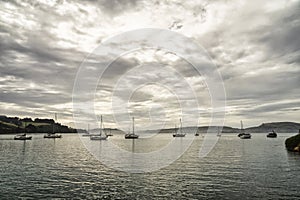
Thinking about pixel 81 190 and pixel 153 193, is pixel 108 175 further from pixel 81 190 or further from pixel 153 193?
pixel 153 193

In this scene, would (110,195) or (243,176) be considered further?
(243,176)

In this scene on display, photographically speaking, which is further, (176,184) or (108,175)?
(108,175)

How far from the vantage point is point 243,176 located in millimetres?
47281

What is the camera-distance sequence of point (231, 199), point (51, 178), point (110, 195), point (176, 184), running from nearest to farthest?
point (231, 199), point (110, 195), point (176, 184), point (51, 178)

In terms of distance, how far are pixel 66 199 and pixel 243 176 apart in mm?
30765

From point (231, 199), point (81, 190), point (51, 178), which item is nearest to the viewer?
point (231, 199)

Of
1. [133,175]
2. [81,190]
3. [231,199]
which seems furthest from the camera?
[133,175]

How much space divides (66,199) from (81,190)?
16.3 ft

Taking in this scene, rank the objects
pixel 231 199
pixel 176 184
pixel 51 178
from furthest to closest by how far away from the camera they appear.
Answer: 1. pixel 51 178
2. pixel 176 184
3. pixel 231 199

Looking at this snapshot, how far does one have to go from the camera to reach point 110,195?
34406 millimetres

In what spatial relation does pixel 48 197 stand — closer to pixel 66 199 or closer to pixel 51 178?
pixel 66 199

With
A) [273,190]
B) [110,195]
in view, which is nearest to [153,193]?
[110,195]

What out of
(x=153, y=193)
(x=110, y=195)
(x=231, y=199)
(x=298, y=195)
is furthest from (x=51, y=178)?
(x=298, y=195)

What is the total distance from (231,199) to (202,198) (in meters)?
3.42
